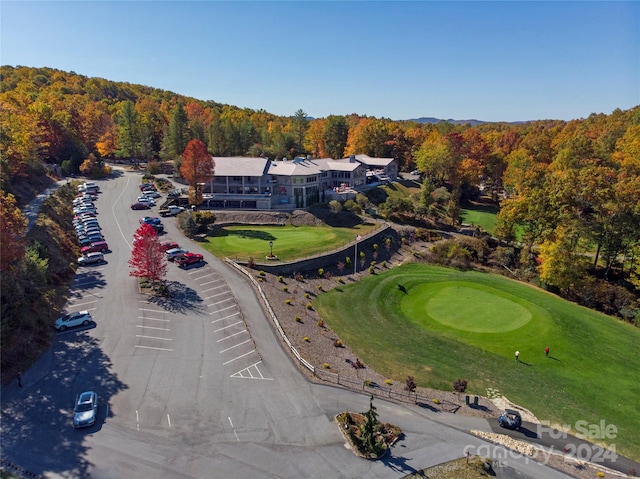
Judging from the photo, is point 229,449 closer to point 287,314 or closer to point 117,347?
point 117,347

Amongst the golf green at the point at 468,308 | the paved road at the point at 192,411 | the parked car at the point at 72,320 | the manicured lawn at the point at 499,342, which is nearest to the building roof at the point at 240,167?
the manicured lawn at the point at 499,342

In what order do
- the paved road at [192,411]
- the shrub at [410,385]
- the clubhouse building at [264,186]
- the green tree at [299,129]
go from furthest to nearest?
the green tree at [299,129], the clubhouse building at [264,186], the shrub at [410,385], the paved road at [192,411]

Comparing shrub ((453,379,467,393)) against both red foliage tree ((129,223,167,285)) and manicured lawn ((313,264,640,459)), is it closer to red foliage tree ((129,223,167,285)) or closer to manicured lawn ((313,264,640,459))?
manicured lawn ((313,264,640,459))

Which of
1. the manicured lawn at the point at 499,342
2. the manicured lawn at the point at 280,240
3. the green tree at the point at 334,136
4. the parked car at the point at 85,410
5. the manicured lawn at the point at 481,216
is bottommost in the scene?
the manicured lawn at the point at 499,342

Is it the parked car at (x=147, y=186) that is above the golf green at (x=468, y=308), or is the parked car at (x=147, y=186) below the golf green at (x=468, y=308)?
above

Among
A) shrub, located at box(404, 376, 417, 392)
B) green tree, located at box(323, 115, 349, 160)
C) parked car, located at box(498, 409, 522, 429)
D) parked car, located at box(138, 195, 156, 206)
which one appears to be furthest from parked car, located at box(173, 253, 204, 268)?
green tree, located at box(323, 115, 349, 160)

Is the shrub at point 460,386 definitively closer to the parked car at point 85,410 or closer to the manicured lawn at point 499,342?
the manicured lawn at point 499,342

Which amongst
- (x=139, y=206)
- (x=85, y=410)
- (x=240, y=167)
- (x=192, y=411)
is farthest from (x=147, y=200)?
(x=192, y=411)

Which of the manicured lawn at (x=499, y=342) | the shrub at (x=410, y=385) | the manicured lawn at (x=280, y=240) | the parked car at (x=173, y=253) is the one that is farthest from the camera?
the manicured lawn at (x=280, y=240)

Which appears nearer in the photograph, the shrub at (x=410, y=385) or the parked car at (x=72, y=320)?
the shrub at (x=410, y=385)

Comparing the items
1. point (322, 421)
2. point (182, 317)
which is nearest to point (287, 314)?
point (182, 317)
